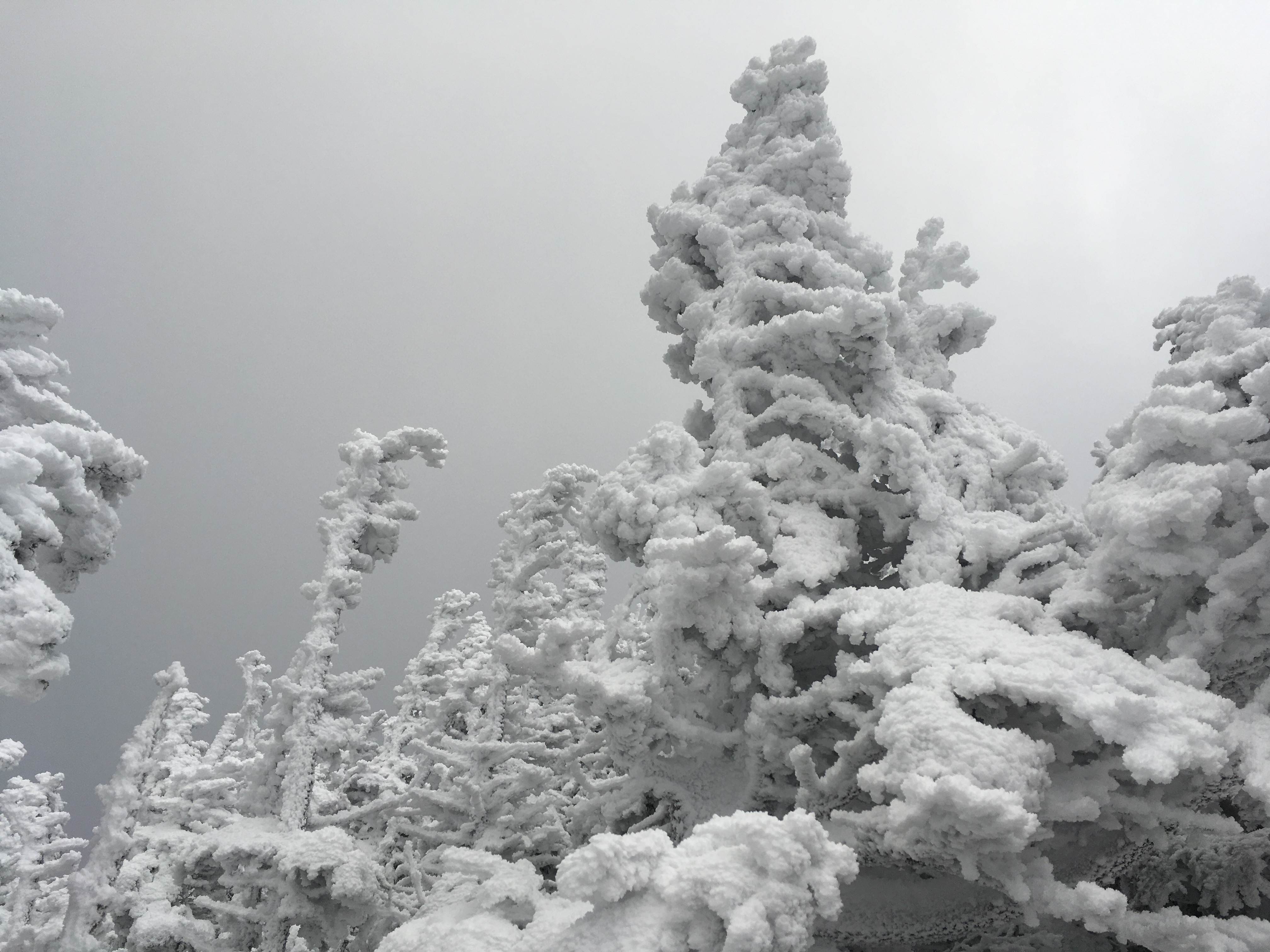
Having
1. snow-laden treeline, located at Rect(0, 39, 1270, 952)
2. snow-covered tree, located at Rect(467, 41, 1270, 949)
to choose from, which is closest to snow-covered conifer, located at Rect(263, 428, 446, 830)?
snow-laden treeline, located at Rect(0, 39, 1270, 952)

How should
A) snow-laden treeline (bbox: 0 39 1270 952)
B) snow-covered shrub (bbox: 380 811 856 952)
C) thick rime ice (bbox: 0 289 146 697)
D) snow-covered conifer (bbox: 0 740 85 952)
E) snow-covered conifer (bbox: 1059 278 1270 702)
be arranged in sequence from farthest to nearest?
1. snow-covered conifer (bbox: 0 740 85 952)
2. snow-covered conifer (bbox: 1059 278 1270 702)
3. thick rime ice (bbox: 0 289 146 697)
4. snow-laden treeline (bbox: 0 39 1270 952)
5. snow-covered shrub (bbox: 380 811 856 952)

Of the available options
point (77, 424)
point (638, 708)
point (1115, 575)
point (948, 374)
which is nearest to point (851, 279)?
point (948, 374)

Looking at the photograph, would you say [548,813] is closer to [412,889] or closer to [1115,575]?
[412,889]

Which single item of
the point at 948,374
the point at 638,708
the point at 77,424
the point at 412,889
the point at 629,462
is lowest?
the point at 412,889

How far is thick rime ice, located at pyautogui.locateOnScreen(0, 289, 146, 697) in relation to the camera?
415cm

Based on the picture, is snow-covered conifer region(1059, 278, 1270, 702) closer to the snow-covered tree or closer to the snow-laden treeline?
the snow-laden treeline

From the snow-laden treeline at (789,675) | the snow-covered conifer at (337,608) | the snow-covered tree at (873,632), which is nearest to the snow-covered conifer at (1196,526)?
the snow-laden treeline at (789,675)

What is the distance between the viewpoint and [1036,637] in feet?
15.4

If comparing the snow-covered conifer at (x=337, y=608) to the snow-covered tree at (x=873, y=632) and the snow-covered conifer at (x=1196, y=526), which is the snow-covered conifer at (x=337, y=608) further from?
the snow-covered conifer at (x=1196, y=526)

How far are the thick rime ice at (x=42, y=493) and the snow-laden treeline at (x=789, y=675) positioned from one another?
0.09 ft

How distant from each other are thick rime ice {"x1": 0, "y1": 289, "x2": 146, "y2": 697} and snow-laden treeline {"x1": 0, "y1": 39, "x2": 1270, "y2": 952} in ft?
0.09

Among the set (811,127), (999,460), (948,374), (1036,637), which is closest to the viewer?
(1036,637)

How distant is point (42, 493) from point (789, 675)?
20.4 feet

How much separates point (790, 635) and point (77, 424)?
6.58 metres
